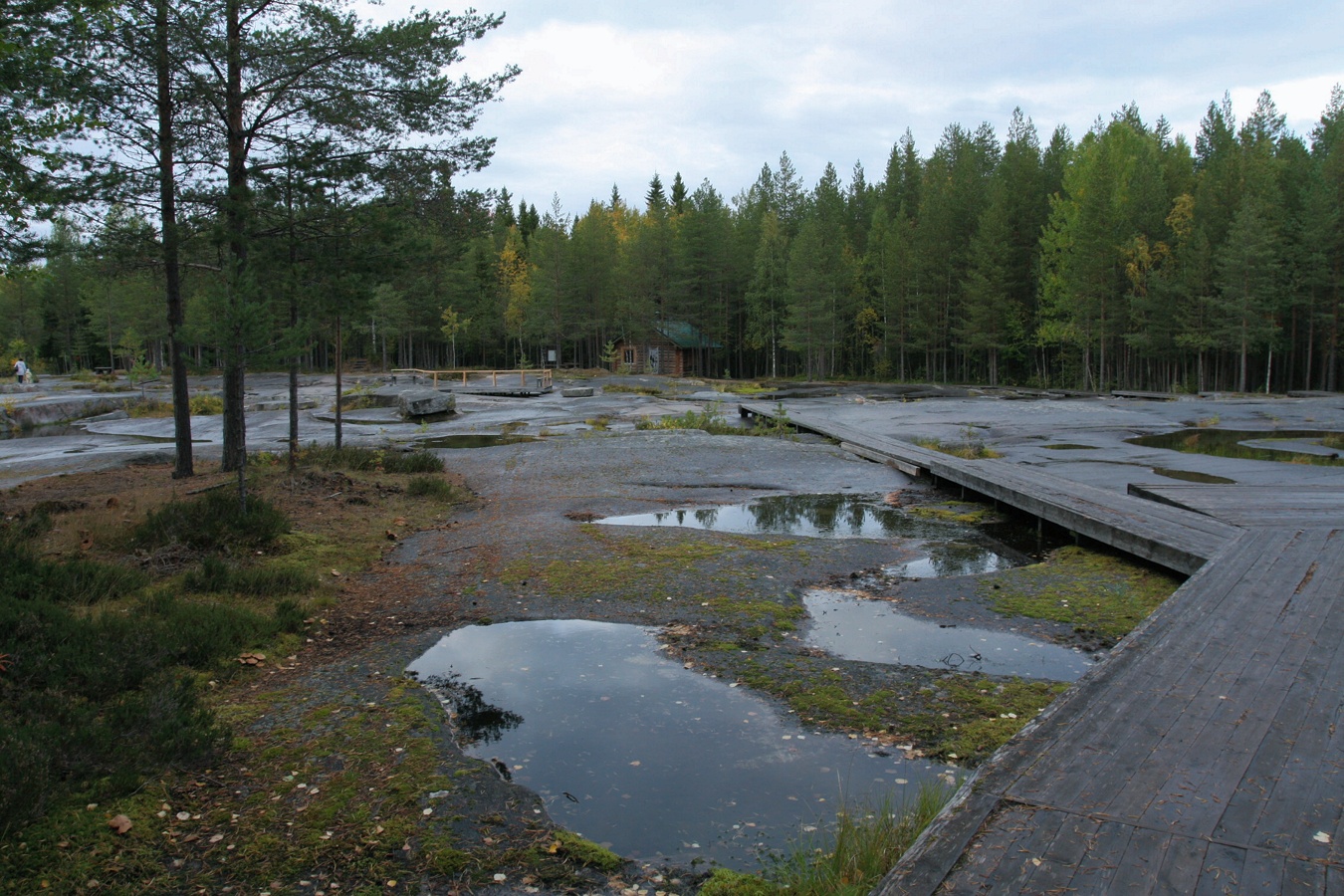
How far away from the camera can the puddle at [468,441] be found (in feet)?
71.5

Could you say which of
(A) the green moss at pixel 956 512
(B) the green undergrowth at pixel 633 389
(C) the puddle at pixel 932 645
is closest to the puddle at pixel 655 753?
(C) the puddle at pixel 932 645

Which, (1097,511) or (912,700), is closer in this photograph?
(912,700)

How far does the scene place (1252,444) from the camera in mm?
18625

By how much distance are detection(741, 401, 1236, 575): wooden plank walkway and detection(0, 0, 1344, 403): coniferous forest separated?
8.95 meters

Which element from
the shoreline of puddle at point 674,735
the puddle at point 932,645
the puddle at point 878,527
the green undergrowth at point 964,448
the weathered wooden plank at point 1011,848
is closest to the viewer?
the weathered wooden plank at point 1011,848

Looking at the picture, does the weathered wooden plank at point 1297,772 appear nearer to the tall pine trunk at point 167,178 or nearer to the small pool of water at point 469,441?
the tall pine trunk at point 167,178

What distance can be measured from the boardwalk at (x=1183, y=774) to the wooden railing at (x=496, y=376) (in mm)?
41226

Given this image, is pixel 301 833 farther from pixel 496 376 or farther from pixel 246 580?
pixel 496 376

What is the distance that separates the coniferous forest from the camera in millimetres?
11586

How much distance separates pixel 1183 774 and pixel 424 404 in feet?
95.7

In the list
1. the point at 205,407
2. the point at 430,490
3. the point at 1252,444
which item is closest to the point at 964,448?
the point at 1252,444

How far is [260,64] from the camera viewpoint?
1223 cm

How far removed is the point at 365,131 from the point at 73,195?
4054 mm

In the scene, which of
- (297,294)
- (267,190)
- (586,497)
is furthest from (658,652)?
(267,190)
